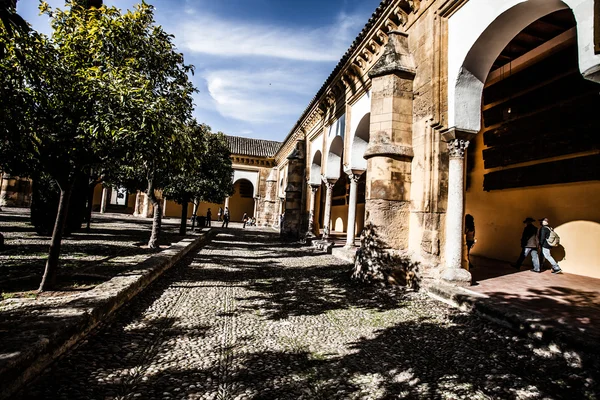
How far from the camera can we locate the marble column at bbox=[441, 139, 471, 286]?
223 inches

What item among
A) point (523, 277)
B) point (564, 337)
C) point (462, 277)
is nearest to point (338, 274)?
point (462, 277)

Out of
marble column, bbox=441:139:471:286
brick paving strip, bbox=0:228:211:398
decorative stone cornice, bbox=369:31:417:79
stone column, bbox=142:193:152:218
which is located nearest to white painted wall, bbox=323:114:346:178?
decorative stone cornice, bbox=369:31:417:79

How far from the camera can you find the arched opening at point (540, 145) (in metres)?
6.88

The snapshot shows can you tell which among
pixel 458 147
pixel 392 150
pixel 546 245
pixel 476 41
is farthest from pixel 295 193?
pixel 476 41

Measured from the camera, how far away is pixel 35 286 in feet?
15.3

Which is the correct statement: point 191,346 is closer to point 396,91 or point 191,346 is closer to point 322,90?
point 396,91

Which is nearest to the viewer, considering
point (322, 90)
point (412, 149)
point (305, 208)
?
point (412, 149)

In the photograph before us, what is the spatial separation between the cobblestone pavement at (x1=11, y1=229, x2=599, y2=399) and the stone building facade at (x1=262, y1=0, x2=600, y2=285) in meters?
2.03

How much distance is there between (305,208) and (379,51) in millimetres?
8968

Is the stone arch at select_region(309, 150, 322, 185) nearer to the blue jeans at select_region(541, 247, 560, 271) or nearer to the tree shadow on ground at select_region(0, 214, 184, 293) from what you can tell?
the tree shadow on ground at select_region(0, 214, 184, 293)

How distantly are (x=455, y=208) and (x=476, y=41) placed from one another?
2.80m

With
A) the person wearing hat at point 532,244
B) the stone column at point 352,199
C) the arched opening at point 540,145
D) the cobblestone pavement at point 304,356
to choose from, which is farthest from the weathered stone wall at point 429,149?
the stone column at point 352,199

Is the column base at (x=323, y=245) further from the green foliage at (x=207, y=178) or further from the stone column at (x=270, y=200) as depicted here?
the stone column at (x=270, y=200)

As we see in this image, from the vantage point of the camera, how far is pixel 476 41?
214 inches
